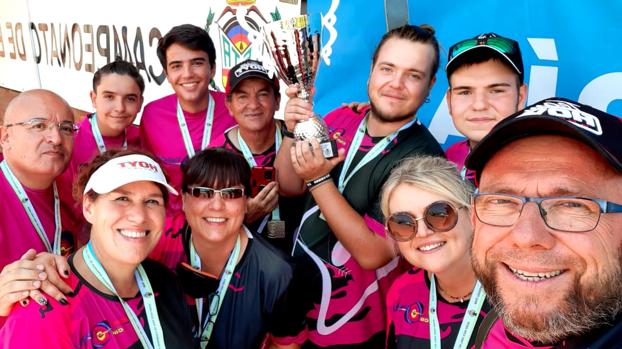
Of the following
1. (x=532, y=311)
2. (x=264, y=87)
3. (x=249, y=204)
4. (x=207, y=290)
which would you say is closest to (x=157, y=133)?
(x=264, y=87)

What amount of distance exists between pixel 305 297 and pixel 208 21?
11.1 feet

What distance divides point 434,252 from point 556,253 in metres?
0.92

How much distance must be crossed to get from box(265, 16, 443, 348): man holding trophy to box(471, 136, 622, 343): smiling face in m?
1.13

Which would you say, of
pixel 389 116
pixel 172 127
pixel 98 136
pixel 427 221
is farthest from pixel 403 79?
pixel 98 136

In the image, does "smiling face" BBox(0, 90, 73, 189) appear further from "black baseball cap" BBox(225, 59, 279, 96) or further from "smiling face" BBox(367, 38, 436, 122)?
"smiling face" BBox(367, 38, 436, 122)

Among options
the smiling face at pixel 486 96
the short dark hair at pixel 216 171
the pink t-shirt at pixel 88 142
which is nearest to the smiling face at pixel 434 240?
the smiling face at pixel 486 96

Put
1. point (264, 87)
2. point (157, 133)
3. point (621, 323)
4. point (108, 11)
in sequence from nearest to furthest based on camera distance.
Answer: point (621, 323), point (264, 87), point (157, 133), point (108, 11)

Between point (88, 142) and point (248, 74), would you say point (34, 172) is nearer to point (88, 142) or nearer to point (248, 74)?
point (248, 74)

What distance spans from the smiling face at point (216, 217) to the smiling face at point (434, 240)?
79 cm

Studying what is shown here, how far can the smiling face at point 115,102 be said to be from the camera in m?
4.04

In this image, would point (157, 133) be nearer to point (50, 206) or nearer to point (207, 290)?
point (50, 206)

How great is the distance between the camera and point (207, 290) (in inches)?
91.1

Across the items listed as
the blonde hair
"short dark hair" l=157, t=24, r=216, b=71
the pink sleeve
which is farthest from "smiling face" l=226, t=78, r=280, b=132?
the pink sleeve

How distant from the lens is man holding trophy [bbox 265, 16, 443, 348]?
7.68 ft
